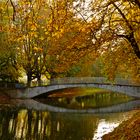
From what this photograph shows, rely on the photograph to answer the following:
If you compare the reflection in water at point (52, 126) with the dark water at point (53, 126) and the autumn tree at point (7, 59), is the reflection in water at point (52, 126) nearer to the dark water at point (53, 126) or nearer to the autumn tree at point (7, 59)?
the dark water at point (53, 126)

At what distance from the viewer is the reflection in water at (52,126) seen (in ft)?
76.6

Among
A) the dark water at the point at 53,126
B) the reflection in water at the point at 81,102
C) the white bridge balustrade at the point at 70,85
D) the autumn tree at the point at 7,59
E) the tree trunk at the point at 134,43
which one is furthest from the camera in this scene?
the white bridge balustrade at the point at 70,85

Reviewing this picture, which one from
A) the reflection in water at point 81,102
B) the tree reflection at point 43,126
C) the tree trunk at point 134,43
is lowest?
the tree reflection at point 43,126

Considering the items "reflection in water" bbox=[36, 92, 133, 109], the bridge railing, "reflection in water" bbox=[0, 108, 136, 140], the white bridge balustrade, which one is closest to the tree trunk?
"reflection in water" bbox=[0, 108, 136, 140]

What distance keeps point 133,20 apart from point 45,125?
15.2m

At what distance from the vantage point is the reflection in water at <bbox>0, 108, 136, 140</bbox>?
23.3 meters

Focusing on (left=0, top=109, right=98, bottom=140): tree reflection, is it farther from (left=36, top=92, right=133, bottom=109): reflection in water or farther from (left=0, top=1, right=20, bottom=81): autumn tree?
(left=0, top=1, right=20, bottom=81): autumn tree

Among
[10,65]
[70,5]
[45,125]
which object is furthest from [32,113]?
[70,5]

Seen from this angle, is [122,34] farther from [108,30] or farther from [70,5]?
[70,5]

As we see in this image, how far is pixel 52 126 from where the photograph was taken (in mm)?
27578

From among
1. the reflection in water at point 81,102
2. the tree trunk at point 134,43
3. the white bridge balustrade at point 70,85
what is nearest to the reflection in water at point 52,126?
the tree trunk at point 134,43

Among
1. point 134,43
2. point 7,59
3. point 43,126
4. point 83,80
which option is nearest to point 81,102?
point 83,80

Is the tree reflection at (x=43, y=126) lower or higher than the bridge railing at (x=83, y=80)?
lower

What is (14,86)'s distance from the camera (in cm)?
5447
